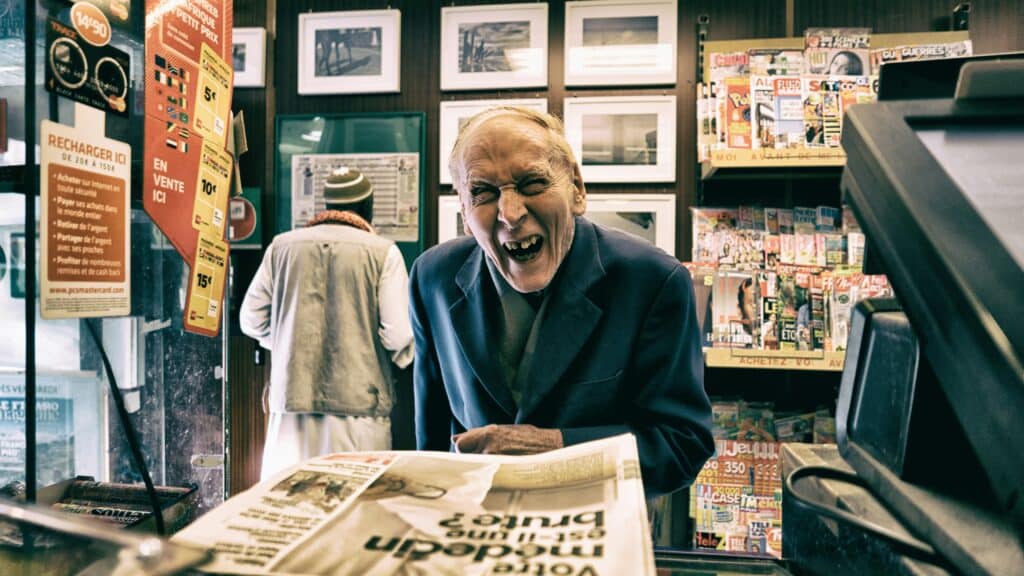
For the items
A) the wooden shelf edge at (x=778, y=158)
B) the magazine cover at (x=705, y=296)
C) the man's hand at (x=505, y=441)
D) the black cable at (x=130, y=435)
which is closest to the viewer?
the man's hand at (x=505, y=441)

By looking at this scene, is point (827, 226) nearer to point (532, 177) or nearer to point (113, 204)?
point (532, 177)

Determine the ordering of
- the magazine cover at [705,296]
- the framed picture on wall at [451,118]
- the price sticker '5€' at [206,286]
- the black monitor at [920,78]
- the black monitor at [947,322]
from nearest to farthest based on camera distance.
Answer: the black monitor at [947,322]
the black monitor at [920,78]
the price sticker '5€' at [206,286]
the magazine cover at [705,296]
the framed picture on wall at [451,118]

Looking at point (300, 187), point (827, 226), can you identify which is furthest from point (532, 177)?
point (300, 187)

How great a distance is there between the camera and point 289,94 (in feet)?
9.23

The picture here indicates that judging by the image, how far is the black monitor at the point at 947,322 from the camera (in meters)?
0.36

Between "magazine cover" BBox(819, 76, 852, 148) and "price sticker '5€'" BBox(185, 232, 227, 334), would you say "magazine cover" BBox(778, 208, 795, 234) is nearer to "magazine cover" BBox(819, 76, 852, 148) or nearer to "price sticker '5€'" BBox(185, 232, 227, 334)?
"magazine cover" BBox(819, 76, 852, 148)

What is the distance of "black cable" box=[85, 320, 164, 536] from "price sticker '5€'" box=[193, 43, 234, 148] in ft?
1.57

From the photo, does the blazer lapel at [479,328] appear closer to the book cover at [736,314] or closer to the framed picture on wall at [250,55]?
the book cover at [736,314]

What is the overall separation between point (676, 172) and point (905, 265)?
220 centimetres

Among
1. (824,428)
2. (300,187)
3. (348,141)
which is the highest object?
(348,141)

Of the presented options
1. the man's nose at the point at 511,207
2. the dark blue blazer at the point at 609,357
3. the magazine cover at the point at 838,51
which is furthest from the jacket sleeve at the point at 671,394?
the magazine cover at the point at 838,51

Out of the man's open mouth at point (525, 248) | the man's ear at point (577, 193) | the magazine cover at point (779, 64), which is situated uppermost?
the magazine cover at point (779, 64)

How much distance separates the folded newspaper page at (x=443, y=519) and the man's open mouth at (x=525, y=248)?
46 cm

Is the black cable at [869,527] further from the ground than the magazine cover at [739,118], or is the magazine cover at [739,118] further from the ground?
the magazine cover at [739,118]
